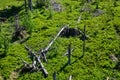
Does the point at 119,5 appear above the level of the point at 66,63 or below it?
above

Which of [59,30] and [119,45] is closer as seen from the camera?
[119,45]

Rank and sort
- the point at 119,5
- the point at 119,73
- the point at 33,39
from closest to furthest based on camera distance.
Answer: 1. the point at 119,73
2. the point at 33,39
3. the point at 119,5

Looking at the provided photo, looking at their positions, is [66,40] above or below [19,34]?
below

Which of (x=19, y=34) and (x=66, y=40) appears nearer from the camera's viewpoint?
(x=66, y=40)

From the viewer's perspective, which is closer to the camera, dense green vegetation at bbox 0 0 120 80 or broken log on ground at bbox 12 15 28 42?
dense green vegetation at bbox 0 0 120 80

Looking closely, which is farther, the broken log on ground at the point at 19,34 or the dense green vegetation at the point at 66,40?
the broken log on ground at the point at 19,34

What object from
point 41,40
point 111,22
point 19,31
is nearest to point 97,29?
point 111,22

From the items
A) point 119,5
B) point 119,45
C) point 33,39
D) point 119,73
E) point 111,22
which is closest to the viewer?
point 119,73

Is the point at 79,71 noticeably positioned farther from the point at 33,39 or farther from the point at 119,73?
the point at 33,39
